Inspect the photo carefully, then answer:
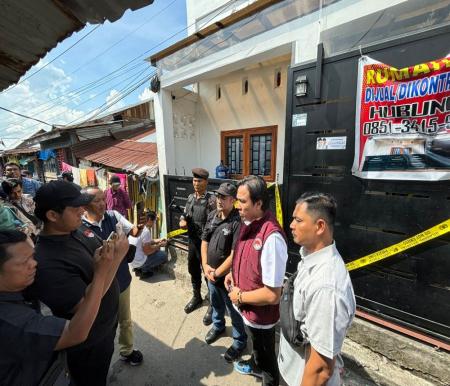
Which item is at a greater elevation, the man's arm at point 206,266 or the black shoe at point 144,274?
the man's arm at point 206,266

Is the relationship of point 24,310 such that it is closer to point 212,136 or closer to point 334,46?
point 334,46

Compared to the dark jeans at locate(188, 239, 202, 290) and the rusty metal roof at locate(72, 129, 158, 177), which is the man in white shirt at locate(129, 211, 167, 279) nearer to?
the dark jeans at locate(188, 239, 202, 290)

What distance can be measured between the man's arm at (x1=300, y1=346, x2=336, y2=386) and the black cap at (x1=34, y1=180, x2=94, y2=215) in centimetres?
163

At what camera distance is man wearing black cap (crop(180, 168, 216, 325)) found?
3.02m

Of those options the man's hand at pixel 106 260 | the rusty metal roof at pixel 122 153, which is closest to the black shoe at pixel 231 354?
the man's hand at pixel 106 260

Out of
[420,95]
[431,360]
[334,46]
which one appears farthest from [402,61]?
[431,360]

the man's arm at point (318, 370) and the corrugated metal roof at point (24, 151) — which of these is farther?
the corrugated metal roof at point (24, 151)

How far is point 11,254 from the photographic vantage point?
1001mm

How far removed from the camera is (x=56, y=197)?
53.6 inches

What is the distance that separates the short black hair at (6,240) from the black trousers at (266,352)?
1.69m

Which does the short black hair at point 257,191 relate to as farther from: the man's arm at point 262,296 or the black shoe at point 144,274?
the black shoe at point 144,274

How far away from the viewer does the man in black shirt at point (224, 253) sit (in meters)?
2.24

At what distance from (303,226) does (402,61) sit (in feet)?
6.35

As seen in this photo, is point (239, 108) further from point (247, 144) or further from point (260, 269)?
point (260, 269)
